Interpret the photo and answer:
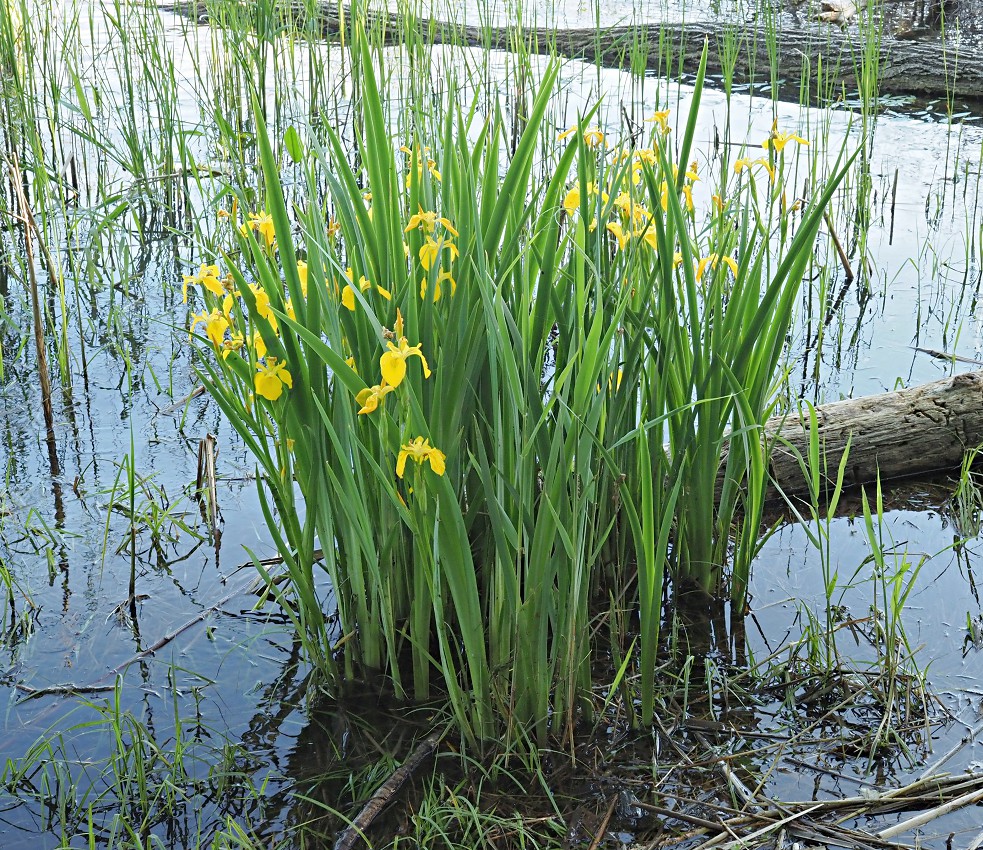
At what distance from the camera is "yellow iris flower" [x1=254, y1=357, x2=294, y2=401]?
1.56 meters

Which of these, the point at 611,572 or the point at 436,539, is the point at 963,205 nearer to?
the point at 611,572

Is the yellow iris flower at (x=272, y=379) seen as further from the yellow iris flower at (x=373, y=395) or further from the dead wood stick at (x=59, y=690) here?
the dead wood stick at (x=59, y=690)

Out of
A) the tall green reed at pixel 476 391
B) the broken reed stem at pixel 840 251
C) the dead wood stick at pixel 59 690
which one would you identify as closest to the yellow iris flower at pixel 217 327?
the tall green reed at pixel 476 391

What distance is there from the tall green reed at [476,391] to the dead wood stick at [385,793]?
0.28 feet

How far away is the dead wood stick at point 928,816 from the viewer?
5.19 feet

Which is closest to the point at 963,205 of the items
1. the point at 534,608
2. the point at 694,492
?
the point at 694,492

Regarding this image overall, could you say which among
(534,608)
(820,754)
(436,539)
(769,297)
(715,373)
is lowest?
(820,754)

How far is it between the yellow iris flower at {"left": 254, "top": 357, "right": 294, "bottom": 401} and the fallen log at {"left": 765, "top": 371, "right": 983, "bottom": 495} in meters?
1.61

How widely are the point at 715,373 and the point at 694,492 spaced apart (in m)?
0.32

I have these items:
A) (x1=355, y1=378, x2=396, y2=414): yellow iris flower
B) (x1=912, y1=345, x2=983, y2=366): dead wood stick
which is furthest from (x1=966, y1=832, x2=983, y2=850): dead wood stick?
(x1=912, y1=345, x2=983, y2=366): dead wood stick

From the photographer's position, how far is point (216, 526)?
2.48 meters

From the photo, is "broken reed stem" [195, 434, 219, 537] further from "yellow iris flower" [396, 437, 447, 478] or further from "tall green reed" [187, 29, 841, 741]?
"yellow iris flower" [396, 437, 447, 478]

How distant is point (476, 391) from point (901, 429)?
160cm

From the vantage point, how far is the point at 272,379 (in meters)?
1.58
